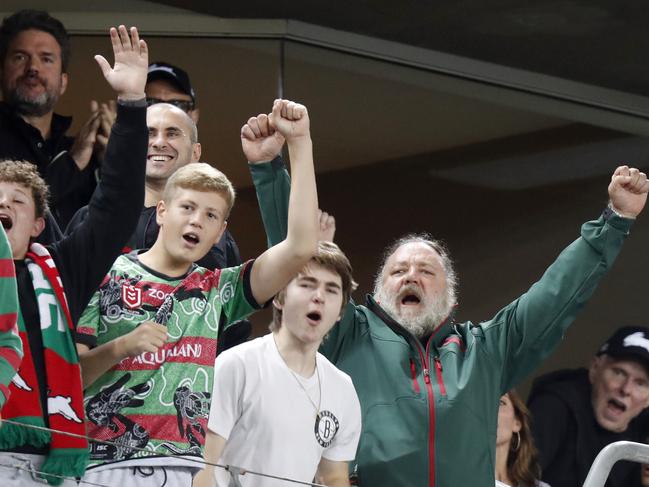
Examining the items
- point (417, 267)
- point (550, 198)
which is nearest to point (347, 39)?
point (550, 198)

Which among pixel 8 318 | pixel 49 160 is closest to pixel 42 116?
pixel 49 160

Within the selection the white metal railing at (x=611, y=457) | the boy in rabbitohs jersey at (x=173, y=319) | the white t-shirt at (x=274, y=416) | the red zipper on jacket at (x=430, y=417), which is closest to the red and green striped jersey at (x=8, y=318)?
the boy in rabbitohs jersey at (x=173, y=319)

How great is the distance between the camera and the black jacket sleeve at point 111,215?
3.79 metres

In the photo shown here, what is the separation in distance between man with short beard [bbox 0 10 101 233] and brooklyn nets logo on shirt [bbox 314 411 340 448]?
4.88 feet

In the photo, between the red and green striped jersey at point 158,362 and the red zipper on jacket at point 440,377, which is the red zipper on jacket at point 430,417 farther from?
the red and green striped jersey at point 158,362

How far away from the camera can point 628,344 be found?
7852 millimetres

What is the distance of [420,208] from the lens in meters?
8.02

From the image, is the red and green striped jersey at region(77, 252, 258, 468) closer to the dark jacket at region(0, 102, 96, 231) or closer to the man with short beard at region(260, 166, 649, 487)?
the man with short beard at region(260, 166, 649, 487)

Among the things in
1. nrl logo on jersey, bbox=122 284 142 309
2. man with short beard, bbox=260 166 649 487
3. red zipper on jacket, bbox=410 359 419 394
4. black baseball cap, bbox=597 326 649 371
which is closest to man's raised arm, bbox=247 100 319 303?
nrl logo on jersey, bbox=122 284 142 309

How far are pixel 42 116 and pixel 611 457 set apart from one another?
2.47 meters

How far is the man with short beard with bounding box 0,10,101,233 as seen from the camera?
5.27 m

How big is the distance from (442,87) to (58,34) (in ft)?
9.50

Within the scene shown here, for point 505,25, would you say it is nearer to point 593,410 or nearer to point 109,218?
point 593,410

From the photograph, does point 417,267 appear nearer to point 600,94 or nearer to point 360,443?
point 360,443
